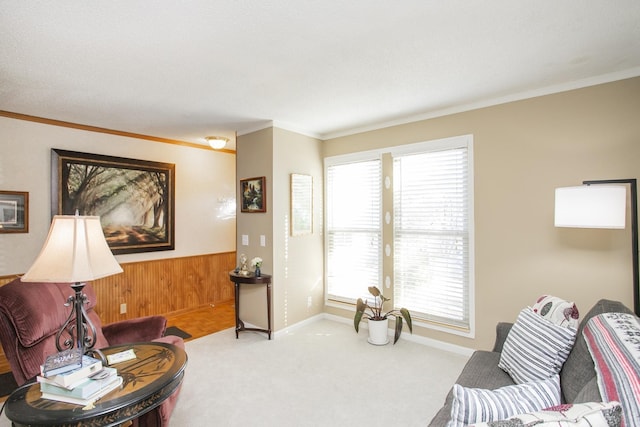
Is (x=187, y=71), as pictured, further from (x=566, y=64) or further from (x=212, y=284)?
(x=212, y=284)

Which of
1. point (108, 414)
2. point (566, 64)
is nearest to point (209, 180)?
point (108, 414)

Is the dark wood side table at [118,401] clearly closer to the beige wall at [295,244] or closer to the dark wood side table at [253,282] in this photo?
the dark wood side table at [253,282]

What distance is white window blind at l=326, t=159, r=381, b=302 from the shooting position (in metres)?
3.97

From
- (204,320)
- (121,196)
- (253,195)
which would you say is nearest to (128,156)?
(121,196)

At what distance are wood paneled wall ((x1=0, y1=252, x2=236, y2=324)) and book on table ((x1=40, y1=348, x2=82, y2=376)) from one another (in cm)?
261

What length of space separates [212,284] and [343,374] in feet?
9.74

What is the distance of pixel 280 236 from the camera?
12.6ft

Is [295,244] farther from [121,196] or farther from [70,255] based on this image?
[70,255]

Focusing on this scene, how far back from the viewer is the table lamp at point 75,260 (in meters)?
A: 1.52

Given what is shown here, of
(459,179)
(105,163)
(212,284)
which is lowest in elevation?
(212,284)

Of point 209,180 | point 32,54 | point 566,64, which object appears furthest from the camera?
point 209,180

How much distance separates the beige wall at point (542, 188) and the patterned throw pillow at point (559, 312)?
3.28 ft

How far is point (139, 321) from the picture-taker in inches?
103

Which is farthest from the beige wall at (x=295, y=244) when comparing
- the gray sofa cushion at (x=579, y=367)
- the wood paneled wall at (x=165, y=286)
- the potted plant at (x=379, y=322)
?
the gray sofa cushion at (x=579, y=367)
